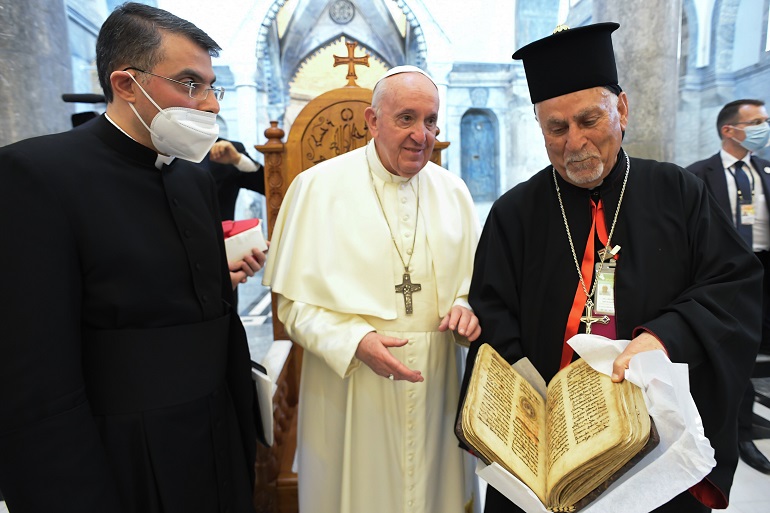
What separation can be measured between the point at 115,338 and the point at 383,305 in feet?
3.23

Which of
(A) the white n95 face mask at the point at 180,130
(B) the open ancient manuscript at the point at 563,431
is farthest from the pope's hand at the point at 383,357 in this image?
A: (A) the white n95 face mask at the point at 180,130

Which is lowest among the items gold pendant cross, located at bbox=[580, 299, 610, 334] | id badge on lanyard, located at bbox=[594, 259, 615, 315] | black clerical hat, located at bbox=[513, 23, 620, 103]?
gold pendant cross, located at bbox=[580, 299, 610, 334]

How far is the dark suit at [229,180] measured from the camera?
348cm

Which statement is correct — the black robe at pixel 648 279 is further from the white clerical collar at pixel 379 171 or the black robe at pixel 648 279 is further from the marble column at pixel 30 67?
the marble column at pixel 30 67

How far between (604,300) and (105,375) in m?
1.50

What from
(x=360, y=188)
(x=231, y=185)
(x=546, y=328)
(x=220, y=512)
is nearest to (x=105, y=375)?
(x=220, y=512)

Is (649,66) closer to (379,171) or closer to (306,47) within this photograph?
(379,171)

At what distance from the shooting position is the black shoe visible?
10.5 ft

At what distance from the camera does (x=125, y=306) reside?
128cm

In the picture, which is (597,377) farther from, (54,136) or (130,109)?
(54,136)

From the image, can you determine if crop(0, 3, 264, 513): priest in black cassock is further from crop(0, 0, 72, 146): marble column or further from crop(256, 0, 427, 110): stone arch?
crop(256, 0, 427, 110): stone arch

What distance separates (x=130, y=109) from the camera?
4.55 feet

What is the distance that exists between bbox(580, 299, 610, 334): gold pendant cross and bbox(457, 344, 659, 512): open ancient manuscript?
0.75 ft

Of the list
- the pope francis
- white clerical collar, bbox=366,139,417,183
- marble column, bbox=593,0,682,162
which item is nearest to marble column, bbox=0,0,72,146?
the pope francis
